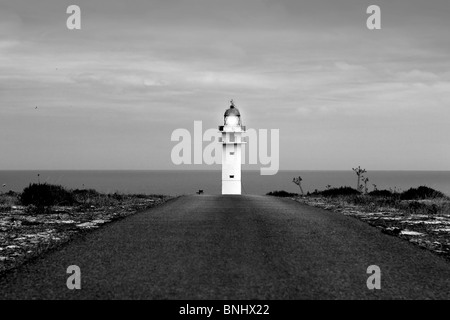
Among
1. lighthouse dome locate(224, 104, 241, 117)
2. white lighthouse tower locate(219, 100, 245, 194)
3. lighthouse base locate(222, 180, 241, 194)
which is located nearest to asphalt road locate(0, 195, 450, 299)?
white lighthouse tower locate(219, 100, 245, 194)

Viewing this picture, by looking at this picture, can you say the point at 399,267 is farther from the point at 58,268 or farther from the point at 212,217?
the point at 212,217

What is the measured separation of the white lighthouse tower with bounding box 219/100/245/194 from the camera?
4916cm

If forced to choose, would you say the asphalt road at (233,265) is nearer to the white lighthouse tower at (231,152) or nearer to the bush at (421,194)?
the bush at (421,194)

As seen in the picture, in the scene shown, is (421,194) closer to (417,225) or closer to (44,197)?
(417,225)

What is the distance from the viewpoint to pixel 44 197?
63.2 feet

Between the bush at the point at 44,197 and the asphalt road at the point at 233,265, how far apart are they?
26.2ft

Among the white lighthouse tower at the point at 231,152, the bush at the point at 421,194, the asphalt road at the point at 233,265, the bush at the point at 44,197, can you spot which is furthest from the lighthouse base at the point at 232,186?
the asphalt road at the point at 233,265

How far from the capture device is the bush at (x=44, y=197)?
18969 millimetres

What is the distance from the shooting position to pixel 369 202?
2230 centimetres

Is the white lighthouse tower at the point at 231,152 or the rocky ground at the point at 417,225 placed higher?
the white lighthouse tower at the point at 231,152

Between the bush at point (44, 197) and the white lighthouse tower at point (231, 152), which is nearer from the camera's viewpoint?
the bush at point (44, 197)

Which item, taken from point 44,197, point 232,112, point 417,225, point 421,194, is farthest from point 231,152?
point 417,225

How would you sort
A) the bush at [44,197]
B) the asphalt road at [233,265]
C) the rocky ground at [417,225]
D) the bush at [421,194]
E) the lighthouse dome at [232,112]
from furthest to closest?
the lighthouse dome at [232,112], the bush at [421,194], the bush at [44,197], the rocky ground at [417,225], the asphalt road at [233,265]
